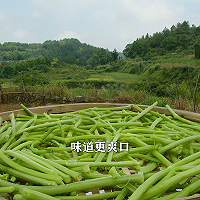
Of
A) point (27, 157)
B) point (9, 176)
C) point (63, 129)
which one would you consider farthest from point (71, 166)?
point (63, 129)

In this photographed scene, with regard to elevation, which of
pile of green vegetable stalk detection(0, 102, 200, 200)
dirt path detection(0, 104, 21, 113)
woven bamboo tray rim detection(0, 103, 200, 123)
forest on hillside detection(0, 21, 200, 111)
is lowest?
dirt path detection(0, 104, 21, 113)

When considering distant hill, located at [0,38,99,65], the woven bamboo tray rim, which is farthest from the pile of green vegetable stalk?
distant hill, located at [0,38,99,65]

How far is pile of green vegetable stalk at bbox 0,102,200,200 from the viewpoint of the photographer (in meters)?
0.79

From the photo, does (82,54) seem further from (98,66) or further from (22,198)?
(22,198)

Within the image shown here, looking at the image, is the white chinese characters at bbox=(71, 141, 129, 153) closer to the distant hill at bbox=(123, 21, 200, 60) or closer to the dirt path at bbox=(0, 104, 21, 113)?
the dirt path at bbox=(0, 104, 21, 113)

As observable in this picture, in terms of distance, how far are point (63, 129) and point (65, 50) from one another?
4918cm

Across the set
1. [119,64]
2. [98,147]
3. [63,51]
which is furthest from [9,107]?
[63,51]

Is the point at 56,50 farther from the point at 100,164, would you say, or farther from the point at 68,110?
the point at 100,164

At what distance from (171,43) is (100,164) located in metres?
36.2

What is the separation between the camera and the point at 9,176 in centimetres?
96

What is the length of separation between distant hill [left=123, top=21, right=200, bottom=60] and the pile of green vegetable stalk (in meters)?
29.5

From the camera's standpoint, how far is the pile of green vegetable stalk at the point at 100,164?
79 cm

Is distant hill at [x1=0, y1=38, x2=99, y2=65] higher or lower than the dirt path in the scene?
higher

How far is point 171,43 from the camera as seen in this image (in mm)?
32250
